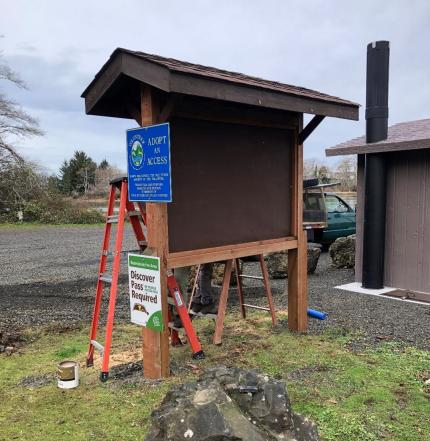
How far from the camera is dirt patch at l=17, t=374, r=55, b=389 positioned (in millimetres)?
4191

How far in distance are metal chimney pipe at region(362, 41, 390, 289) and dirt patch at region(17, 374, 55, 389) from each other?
5873mm

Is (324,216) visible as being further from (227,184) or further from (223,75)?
(223,75)

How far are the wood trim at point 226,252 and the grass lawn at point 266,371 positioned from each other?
1.04 metres

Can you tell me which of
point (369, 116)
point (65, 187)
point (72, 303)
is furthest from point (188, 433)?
point (65, 187)

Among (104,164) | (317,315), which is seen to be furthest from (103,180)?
(317,315)

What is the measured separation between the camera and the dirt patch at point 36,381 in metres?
4.19

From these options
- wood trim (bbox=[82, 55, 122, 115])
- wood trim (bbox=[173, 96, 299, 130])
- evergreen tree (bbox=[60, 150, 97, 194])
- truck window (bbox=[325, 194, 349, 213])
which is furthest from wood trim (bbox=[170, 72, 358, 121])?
evergreen tree (bbox=[60, 150, 97, 194])

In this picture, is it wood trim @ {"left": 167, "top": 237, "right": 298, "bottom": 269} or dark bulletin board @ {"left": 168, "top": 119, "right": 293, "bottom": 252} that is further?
dark bulletin board @ {"left": 168, "top": 119, "right": 293, "bottom": 252}

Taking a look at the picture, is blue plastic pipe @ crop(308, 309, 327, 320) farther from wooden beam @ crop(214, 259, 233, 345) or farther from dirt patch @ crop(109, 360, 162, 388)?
dirt patch @ crop(109, 360, 162, 388)

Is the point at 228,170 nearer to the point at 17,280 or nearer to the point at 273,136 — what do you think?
the point at 273,136

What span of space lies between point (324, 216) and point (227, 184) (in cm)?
899

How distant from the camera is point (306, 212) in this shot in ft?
44.0

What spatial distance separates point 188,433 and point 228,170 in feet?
9.92

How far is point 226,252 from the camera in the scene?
4.82m
